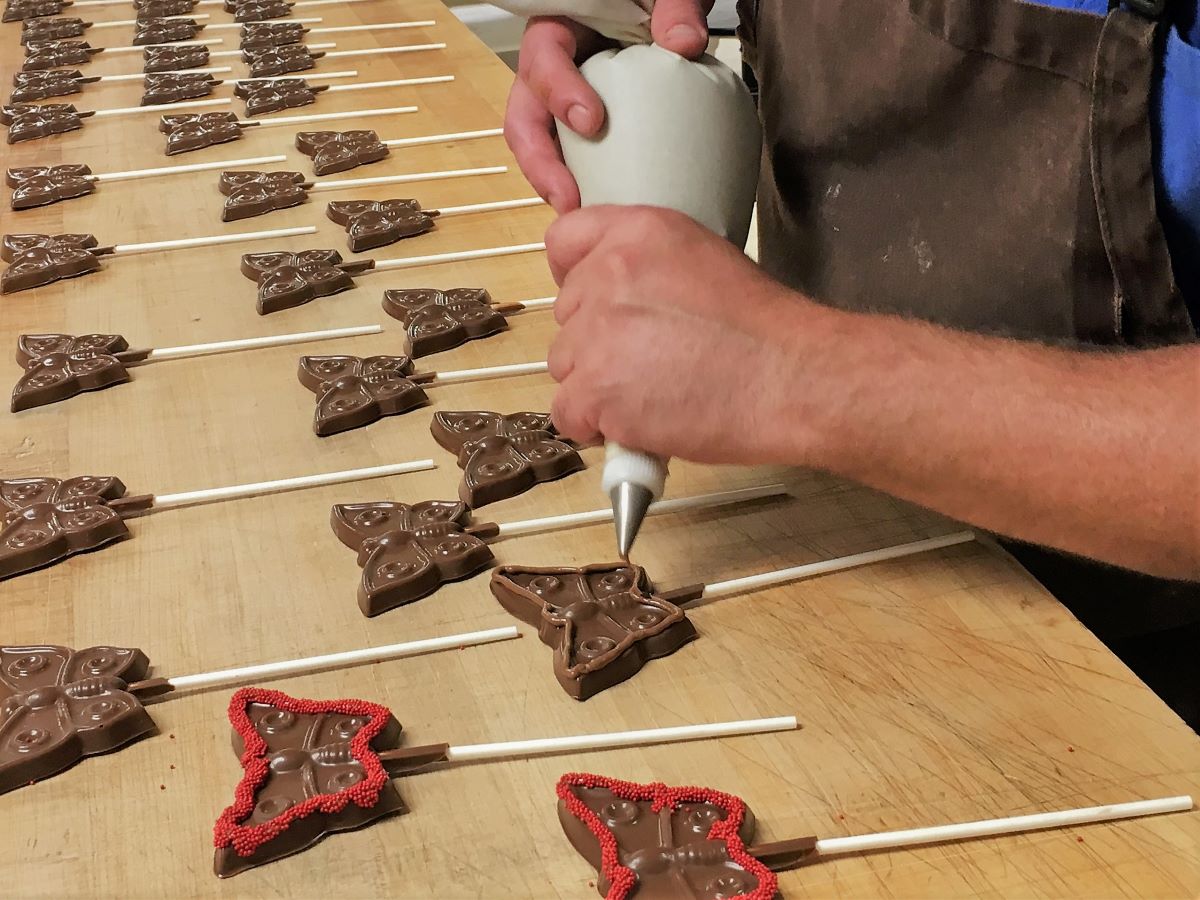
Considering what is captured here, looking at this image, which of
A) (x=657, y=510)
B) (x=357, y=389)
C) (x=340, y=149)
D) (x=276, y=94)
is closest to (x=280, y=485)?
(x=357, y=389)

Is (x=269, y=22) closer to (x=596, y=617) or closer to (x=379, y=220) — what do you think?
(x=379, y=220)

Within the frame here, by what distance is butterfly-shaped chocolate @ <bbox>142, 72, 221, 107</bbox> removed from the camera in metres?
2.44

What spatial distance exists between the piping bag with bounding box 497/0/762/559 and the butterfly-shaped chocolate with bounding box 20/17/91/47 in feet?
7.15

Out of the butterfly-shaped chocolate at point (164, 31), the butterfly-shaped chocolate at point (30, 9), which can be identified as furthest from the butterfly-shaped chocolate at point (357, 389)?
the butterfly-shaped chocolate at point (30, 9)

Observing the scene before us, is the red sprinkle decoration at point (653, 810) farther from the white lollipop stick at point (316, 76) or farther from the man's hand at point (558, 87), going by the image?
the white lollipop stick at point (316, 76)

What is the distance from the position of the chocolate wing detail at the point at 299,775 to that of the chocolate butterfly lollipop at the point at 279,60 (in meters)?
1.89

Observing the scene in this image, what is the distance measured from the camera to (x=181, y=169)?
215 centimetres

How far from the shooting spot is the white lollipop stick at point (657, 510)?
1278mm

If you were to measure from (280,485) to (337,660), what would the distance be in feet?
1.04

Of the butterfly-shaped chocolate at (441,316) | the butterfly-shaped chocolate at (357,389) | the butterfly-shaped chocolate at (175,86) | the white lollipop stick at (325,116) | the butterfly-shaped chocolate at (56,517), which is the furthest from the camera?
the butterfly-shaped chocolate at (175,86)

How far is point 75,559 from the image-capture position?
49.3 inches

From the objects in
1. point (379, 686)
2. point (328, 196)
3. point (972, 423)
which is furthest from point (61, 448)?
point (972, 423)

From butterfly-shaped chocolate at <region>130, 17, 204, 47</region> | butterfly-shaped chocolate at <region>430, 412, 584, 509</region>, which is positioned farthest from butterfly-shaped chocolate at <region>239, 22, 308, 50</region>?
butterfly-shaped chocolate at <region>430, 412, 584, 509</region>

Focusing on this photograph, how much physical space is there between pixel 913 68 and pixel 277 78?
172cm
